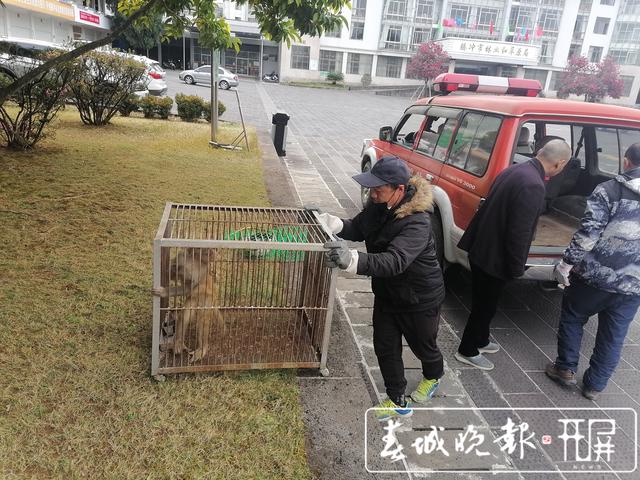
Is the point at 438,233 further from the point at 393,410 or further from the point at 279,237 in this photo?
the point at 393,410

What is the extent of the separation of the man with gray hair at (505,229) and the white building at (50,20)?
97.0 feet

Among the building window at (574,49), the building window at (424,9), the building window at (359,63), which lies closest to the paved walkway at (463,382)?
the building window at (359,63)

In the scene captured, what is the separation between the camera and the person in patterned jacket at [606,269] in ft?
9.93

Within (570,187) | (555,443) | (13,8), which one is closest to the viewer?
(555,443)

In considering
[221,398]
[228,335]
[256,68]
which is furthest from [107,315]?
[256,68]

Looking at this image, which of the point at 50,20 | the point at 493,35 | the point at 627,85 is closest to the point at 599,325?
the point at 50,20

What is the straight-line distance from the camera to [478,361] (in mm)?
3578

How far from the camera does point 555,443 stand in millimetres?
2898

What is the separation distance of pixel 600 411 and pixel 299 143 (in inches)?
424

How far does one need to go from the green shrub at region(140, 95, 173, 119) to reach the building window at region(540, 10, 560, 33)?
4789cm

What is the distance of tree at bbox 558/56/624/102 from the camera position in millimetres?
43438

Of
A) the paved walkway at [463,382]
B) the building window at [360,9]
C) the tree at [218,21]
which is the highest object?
the building window at [360,9]

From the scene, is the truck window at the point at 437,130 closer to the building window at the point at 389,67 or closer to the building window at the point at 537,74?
the building window at the point at 389,67

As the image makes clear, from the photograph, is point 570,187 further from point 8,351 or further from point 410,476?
point 8,351
